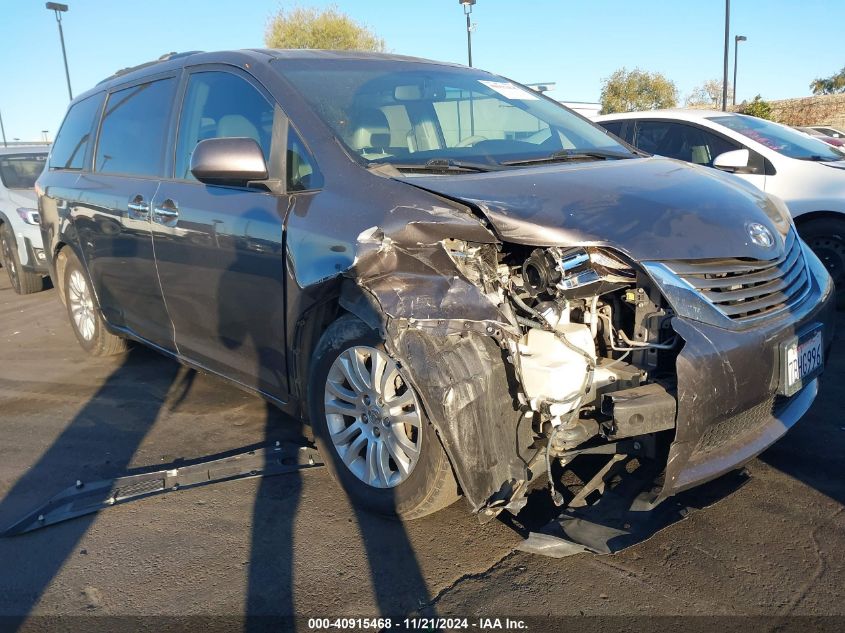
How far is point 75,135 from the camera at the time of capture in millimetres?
5379

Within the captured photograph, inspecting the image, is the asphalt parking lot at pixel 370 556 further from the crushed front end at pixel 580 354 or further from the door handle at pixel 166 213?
the door handle at pixel 166 213

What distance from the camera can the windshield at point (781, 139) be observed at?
20.0 feet

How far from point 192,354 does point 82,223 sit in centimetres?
160

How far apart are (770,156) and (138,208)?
16.6 ft

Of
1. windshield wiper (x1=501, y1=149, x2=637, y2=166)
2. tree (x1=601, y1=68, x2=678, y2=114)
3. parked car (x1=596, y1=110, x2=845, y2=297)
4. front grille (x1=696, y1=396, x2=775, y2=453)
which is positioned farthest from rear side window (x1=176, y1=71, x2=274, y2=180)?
tree (x1=601, y1=68, x2=678, y2=114)

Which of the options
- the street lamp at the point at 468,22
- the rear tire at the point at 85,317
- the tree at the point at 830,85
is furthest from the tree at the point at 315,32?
the tree at the point at 830,85

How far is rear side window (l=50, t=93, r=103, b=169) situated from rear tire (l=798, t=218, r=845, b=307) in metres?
5.54

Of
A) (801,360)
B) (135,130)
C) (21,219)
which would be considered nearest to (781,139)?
(801,360)

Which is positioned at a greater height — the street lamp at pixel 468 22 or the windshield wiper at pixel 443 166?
the street lamp at pixel 468 22

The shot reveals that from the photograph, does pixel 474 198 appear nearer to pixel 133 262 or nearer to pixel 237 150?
pixel 237 150

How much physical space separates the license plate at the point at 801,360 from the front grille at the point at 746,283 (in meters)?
0.15

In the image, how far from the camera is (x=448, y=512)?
3025mm

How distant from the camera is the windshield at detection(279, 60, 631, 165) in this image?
10.5ft

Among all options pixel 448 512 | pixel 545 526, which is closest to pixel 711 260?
pixel 545 526
